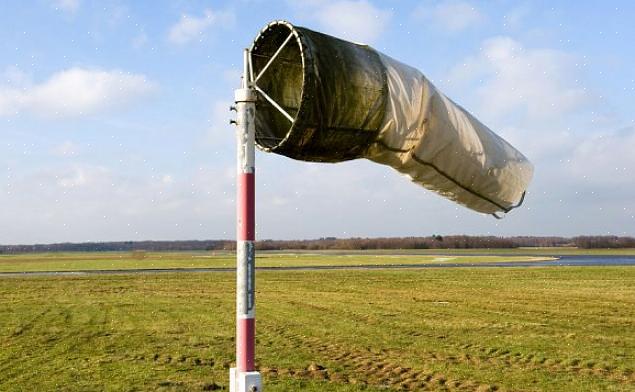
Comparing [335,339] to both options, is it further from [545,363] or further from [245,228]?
[245,228]

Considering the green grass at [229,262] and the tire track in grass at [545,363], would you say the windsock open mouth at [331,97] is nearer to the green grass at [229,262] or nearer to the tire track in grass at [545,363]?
the tire track in grass at [545,363]

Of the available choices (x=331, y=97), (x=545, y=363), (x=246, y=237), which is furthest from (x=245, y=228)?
(x=545, y=363)

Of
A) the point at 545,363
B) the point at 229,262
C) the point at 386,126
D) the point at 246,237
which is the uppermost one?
the point at 386,126

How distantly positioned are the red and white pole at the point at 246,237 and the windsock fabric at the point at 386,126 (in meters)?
0.18

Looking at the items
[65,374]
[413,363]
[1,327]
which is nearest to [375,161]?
[413,363]

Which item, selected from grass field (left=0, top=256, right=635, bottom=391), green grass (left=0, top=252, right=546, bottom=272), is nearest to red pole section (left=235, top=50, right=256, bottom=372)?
grass field (left=0, top=256, right=635, bottom=391)

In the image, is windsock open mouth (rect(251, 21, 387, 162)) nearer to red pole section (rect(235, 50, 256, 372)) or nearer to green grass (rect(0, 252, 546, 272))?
red pole section (rect(235, 50, 256, 372))

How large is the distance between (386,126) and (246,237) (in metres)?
1.48

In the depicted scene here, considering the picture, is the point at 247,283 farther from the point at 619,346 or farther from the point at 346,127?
the point at 619,346

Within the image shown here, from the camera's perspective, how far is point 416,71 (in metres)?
4.59

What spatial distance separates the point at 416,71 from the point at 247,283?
2174 mm

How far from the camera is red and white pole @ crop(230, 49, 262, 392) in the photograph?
485 cm

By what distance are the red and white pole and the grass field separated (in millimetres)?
6316

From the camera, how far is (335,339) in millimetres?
16234
